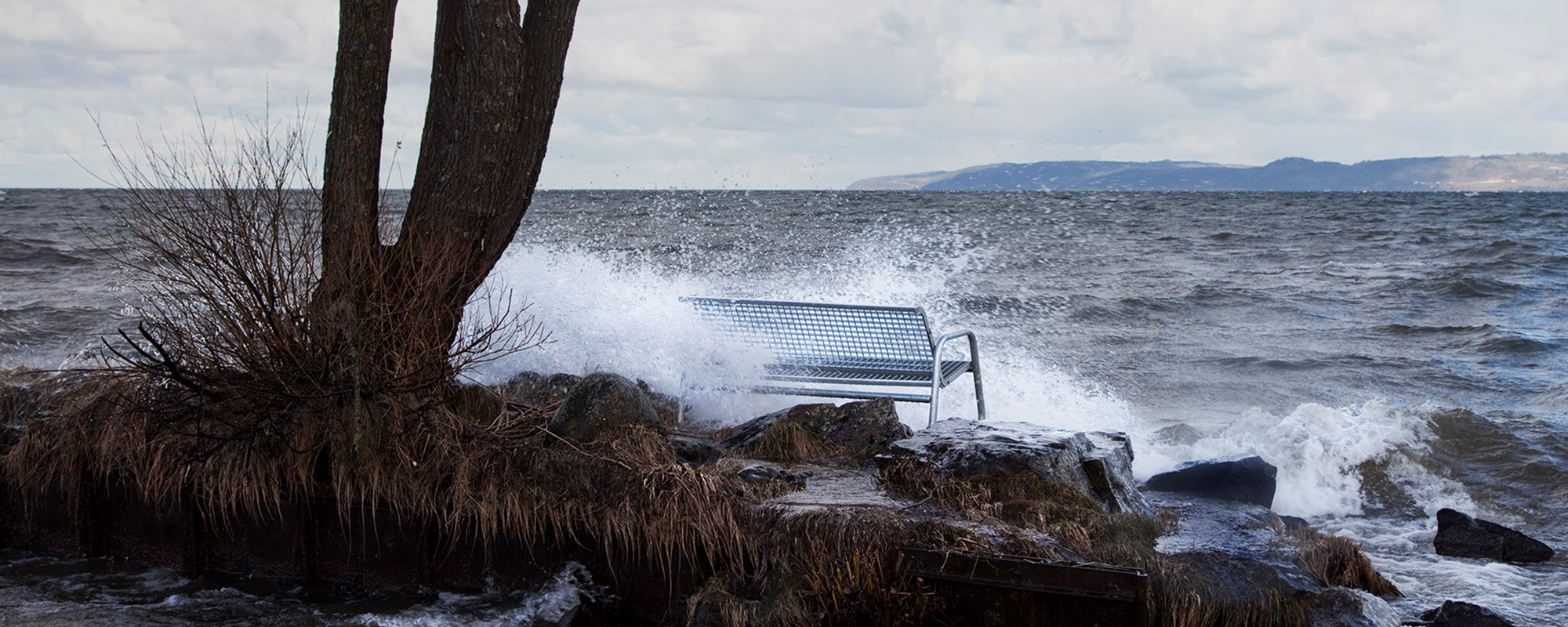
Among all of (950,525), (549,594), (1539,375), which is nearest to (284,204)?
(549,594)

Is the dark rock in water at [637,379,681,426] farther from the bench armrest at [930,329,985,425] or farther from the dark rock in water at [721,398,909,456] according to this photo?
the bench armrest at [930,329,985,425]

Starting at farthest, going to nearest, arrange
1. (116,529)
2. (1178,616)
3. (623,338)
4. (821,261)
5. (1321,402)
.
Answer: (821,261)
(1321,402)
(623,338)
(116,529)
(1178,616)

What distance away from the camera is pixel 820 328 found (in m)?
7.04

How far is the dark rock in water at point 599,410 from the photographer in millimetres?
5379

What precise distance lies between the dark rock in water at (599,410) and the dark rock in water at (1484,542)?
4318 millimetres

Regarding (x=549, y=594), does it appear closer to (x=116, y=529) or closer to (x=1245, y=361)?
(x=116, y=529)

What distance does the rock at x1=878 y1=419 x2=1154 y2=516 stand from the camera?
16.1ft

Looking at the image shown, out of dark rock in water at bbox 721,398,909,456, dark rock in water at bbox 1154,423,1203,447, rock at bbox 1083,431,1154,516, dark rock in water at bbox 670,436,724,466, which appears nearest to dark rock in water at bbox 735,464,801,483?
dark rock in water at bbox 670,436,724,466

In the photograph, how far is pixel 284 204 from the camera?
511 centimetres

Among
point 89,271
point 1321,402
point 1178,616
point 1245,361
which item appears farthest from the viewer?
point 89,271

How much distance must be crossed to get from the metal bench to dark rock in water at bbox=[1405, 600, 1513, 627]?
261 cm

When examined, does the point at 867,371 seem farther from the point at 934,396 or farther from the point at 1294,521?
the point at 1294,521

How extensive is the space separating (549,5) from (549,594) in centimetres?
278

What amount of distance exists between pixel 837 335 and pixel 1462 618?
3.47 m
